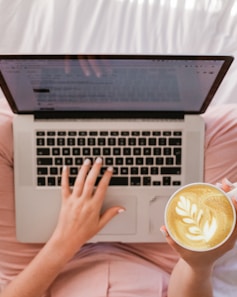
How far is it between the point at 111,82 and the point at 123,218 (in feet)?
0.89

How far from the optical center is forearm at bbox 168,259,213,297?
2.90ft

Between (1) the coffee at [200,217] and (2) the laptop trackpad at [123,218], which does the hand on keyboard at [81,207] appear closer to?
(2) the laptop trackpad at [123,218]

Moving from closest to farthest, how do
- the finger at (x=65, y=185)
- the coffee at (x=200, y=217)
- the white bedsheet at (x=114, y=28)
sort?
the coffee at (x=200, y=217)
the finger at (x=65, y=185)
the white bedsheet at (x=114, y=28)

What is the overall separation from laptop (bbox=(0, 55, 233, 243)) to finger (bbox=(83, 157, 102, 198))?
0.07 ft

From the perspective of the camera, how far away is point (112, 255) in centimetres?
105

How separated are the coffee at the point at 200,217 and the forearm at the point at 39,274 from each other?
288mm

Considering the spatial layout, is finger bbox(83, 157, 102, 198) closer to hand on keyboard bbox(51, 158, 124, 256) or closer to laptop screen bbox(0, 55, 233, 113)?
hand on keyboard bbox(51, 158, 124, 256)

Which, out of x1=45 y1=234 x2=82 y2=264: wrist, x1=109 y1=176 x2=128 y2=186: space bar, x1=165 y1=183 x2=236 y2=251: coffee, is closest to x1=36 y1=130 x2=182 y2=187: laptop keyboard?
x1=109 y1=176 x2=128 y2=186: space bar

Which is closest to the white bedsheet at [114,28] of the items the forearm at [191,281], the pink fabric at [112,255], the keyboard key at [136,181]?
the pink fabric at [112,255]

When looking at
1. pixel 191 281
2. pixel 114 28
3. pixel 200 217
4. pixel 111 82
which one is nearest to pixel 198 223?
pixel 200 217

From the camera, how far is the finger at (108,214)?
979 millimetres

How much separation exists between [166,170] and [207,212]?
0.26 meters

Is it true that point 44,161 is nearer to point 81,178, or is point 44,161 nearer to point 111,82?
point 81,178

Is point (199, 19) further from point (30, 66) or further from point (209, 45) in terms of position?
point (30, 66)
